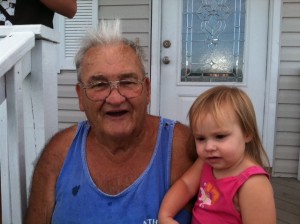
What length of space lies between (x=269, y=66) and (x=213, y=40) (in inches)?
23.1

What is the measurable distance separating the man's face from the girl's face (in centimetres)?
23

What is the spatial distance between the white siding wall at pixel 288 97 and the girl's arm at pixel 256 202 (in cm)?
251

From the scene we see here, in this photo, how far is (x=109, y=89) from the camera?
4.02ft

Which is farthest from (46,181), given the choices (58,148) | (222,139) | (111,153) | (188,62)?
(188,62)

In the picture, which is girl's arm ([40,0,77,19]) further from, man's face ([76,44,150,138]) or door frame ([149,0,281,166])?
door frame ([149,0,281,166])

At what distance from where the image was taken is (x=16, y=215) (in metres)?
1.40

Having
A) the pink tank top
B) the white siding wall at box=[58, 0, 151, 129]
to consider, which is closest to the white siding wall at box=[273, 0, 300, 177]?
the white siding wall at box=[58, 0, 151, 129]

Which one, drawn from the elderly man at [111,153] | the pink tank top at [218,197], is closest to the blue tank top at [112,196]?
the elderly man at [111,153]

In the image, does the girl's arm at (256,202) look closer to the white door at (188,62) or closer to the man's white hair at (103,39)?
the man's white hair at (103,39)

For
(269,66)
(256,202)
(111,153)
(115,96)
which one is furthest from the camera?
(269,66)

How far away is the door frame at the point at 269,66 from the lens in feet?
11.0

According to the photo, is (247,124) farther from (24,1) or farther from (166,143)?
(24,1)

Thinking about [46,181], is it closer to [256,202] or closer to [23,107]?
[23,107]

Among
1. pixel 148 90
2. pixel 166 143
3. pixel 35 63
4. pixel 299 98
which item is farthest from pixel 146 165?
pixel 299 98
